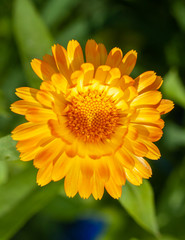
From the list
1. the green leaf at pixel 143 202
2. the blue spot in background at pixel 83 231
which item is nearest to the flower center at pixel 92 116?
the green leaf at pixel 143 202

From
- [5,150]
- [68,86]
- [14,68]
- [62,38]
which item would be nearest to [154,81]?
[68,86]

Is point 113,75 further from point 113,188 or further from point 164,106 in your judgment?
point 113,188

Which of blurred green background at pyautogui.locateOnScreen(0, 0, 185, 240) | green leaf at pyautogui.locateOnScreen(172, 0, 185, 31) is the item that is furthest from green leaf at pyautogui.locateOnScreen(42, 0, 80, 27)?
green leaf at pyautogui.locateOnScreen(172, 0, 185, 31)

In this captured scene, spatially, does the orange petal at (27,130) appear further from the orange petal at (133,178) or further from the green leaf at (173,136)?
the green leaf at (173,136)

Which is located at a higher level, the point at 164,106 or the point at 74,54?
the point at 74,54

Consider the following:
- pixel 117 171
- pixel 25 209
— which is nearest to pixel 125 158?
pixel 117 171

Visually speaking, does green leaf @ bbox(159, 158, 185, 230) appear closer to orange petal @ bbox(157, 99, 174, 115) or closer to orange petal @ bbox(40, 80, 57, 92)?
orange petal @ bbox(157, 99, 174, 115)

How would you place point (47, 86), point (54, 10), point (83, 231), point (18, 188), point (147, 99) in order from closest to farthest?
point (47, 86)
point (147, 99)
point (18, 188)
point (54, 10)
point (83, 231)

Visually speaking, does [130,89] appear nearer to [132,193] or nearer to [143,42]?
[132,193]
